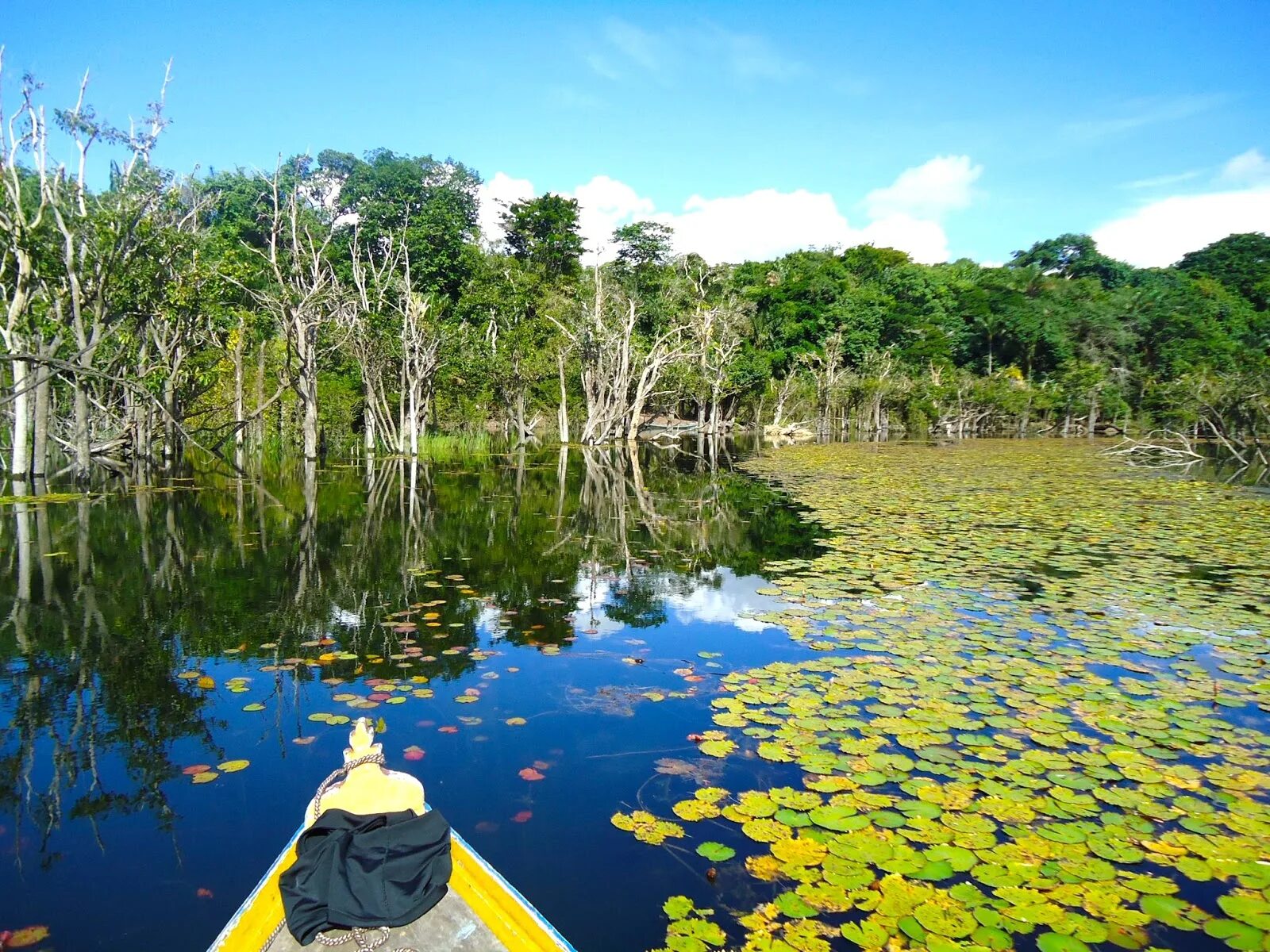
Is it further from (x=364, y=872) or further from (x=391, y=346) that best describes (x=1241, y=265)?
(x=364, y=872)

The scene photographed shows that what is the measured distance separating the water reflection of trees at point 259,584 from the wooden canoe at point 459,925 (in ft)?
5.60

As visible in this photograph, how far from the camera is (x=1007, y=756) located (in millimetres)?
4609

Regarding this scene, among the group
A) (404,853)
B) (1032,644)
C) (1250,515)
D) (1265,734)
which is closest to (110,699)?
(404,853)

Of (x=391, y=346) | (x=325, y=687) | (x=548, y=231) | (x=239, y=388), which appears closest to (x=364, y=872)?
(x=325, y=687)

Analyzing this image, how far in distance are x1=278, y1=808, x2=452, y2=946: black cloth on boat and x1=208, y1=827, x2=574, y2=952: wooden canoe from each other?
0.17 ft

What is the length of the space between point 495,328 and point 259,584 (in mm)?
25007

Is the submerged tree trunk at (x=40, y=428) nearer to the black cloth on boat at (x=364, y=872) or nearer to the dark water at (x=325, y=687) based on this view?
the dark water at (x=325, y=687)

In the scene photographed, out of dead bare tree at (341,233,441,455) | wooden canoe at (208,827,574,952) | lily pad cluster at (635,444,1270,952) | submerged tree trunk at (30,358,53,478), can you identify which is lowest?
lily pad cluster at (635,444,1270,952)

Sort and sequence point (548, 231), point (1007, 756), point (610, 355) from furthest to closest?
point (548, 231), point (610, 355), point (1007, 756)

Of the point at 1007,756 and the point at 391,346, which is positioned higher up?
the point at 391,346

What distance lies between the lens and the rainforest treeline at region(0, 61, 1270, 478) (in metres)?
17.3

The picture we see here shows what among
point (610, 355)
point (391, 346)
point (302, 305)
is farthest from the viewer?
point (610, 355)

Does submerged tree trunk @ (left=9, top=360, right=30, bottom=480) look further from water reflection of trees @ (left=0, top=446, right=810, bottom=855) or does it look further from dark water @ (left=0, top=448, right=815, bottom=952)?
dark water @ (left=0, top=448, right=815, bottom=952)

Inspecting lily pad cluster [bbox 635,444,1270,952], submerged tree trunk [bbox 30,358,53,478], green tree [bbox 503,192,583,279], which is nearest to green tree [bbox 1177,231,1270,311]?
green tree [bbox 503,192,583,279]
